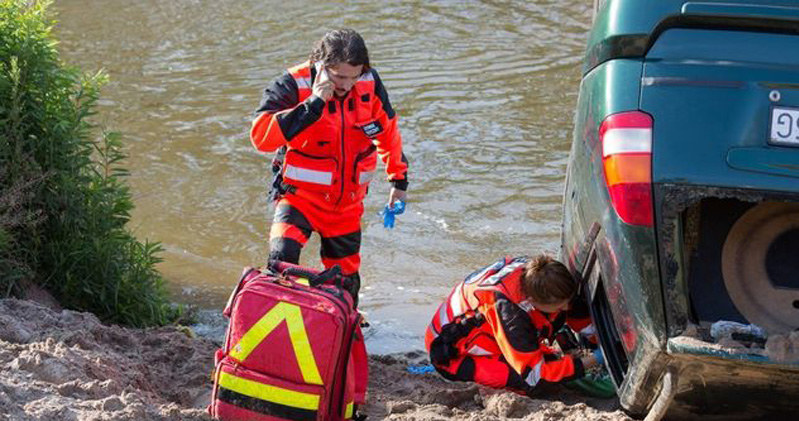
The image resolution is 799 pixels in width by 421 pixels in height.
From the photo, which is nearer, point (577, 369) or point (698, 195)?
point (698, 195)

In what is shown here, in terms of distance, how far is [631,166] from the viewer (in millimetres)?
3646

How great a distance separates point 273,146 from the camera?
5.43 metres

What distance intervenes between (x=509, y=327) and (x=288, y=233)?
1252mm

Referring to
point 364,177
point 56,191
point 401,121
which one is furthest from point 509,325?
point 401,121

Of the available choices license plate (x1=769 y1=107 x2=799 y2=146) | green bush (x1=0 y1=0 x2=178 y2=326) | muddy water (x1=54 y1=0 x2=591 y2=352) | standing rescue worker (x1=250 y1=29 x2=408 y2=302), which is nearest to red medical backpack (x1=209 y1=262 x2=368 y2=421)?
standing rescue worker (x1=250 y1=29 x2=408 y2=302)

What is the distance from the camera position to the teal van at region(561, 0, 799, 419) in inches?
141

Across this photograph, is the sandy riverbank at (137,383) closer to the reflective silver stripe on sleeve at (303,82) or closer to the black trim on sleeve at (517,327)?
the black trim on sleeve at (517,327)

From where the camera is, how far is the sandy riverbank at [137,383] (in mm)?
4102

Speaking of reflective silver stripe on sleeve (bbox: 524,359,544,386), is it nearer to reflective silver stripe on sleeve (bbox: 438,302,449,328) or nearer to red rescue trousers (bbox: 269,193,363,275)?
reflective silver stripe on sleeve (bbox: 438,302,449,328)

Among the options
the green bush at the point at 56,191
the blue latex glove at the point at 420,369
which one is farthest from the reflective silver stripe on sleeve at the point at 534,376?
the green bush at the point at 56,191

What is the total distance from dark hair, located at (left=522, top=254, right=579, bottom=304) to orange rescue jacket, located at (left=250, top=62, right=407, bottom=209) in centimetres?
124

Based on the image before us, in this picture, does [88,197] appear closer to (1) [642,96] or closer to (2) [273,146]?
(2) [273,146]

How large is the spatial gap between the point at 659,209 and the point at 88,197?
10.7 ft

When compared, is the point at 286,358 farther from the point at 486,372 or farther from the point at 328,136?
the point at 328,136
